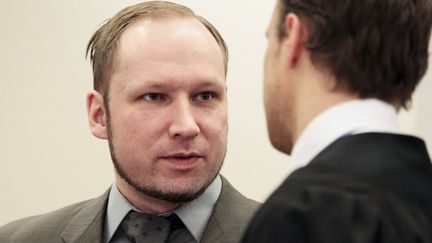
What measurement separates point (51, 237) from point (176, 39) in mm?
Answer: 504

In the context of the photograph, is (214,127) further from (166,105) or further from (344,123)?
(344,123)

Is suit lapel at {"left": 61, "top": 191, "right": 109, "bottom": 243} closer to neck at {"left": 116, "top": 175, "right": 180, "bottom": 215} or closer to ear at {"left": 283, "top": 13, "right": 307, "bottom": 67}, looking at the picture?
neck at {"left": 116, "top": 175, "right": 180, "bottom": 215}

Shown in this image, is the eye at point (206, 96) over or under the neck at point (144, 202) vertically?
over

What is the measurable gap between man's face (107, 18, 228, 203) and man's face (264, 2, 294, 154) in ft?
1.39

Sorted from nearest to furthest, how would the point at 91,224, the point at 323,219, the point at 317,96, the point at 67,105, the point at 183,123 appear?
the point at 323,219, the point at 317,96, the point at 183,123, the point at 91,224, the point at 67,105

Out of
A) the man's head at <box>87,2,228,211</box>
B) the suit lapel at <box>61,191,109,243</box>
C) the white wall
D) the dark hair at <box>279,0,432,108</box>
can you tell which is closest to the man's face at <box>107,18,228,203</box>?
the man's head at <box>87,2,228,211</box>

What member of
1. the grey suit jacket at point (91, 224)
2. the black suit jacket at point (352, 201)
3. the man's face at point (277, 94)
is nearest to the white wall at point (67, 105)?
the grey suit jacket at point (91, 224)

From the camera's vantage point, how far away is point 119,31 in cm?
143

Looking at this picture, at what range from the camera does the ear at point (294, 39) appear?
818 mm

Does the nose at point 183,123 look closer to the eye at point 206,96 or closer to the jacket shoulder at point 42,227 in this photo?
the eye at point 206,96

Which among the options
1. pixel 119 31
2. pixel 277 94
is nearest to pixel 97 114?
pixel 119 31

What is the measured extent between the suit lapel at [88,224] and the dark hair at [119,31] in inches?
9.9

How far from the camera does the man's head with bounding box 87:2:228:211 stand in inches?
51.8

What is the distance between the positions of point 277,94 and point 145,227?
58 cm
